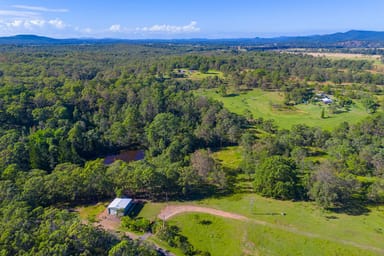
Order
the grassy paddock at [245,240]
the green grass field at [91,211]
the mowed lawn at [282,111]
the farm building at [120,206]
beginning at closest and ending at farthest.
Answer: the grassy paddock at [245,240], the farm building at [120,206], the green grass field at [91,211], the mowed lawn at [282,111]

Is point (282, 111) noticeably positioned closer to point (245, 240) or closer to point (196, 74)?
point (196, 74)

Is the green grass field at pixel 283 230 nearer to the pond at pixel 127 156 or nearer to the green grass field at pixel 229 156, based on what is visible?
the green grass field at pixel 229 156

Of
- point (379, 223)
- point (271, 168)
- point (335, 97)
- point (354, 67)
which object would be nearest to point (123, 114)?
point (271, 168)

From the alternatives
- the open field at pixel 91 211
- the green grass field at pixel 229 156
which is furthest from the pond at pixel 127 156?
the open field at pixel 91 211

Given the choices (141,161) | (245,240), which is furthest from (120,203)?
(245,240)

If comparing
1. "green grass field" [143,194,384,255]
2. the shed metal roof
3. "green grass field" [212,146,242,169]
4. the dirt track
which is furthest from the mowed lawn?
the shed metal roof

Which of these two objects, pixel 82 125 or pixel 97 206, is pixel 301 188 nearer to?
pixel 97 206

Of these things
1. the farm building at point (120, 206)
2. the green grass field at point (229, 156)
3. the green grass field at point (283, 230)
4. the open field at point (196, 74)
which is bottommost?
the green grass field at point (229, 156)
